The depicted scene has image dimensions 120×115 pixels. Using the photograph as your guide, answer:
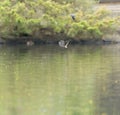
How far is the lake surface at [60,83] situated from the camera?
13.6 meters

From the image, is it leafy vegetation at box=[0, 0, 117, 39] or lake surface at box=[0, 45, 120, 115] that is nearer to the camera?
lake surface at box=[0, 45, 120, 115]

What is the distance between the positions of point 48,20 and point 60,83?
1682 centimetres

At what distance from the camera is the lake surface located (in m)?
13.6

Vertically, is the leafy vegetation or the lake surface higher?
the lake surface

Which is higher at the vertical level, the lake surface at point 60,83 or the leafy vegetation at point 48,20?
the lake surface at point 60,83

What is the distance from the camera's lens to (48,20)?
3412 centimetres

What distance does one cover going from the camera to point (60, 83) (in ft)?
57.5

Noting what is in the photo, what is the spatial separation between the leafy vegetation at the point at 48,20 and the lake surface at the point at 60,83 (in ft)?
15.4

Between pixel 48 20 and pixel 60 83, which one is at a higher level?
pixel 60 83

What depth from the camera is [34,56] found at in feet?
88.6

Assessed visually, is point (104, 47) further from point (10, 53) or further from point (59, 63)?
point (59, 63)

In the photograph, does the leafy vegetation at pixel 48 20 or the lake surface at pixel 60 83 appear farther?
the leafy vegetation at pixel 48 20

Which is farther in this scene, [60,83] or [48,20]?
[48,20]

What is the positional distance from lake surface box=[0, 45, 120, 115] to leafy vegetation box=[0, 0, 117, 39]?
4681 millimetres
